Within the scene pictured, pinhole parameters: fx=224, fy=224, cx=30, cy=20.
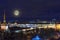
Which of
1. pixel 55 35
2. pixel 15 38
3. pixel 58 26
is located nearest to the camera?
pixel 15 38

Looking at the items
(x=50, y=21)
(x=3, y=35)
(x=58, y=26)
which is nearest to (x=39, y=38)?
(x=3, y=35)

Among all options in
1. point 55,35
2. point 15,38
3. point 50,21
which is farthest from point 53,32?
point 50,21

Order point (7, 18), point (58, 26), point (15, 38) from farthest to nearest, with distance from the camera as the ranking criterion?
point (7, 18) → point (58, 26) → point (15, 38)

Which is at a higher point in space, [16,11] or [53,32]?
[16,11]

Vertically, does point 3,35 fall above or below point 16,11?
below

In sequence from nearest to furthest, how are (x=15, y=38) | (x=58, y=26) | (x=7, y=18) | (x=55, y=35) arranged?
(x=15, y=38) → (x=55, y=35) → (x=58, y=26) → (x=7, y=18)

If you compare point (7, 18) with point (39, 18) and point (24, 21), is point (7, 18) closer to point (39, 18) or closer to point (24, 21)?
point (24, 21)

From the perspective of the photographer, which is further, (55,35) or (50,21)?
(50,21)

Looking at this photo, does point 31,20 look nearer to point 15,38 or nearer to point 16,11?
point 16,11

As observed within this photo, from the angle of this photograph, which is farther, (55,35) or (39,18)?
(39,18)
